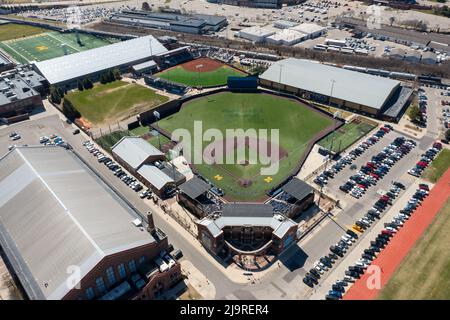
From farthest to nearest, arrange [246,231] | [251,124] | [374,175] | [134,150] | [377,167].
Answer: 1. [251,124]
2. [134,150]
3. [377,167]
4. [374,175]
5. [246,231]

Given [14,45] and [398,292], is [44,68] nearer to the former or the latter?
[14,45]

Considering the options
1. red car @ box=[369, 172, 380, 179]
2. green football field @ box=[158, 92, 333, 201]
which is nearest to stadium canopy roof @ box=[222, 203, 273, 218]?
green football field @ box=[158, 92, 333, 201]

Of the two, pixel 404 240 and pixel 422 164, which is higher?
pixel 422 164

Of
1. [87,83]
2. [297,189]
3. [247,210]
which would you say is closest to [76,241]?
[247,210]

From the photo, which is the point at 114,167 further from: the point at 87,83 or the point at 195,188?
the point at 87,83

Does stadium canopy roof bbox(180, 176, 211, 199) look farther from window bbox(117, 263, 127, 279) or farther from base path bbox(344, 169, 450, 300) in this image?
base path bbox(344, 169, 450, 300)

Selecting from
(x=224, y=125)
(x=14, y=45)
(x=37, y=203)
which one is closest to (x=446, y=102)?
(x=224, y=125)

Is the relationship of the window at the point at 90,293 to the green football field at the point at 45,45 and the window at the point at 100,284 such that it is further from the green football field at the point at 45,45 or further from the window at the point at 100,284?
the green football field at the point at 45,45
